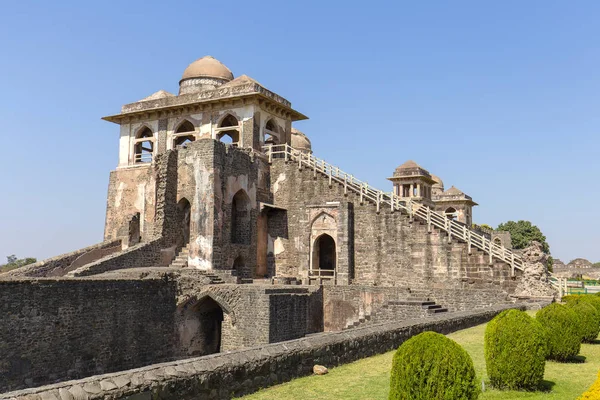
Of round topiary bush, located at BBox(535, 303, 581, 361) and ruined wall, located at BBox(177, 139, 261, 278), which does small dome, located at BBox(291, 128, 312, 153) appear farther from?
round topiary bush, located at BBox(535, 303, 581, 361)

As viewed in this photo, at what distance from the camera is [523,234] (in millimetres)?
74250

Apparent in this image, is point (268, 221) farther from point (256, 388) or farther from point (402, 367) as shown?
point (402, 367)

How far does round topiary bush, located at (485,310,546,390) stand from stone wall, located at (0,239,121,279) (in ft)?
64.4

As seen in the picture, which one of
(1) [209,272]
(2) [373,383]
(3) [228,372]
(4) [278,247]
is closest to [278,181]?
(4) [278,247]

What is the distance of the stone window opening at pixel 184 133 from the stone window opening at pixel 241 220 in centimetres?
609

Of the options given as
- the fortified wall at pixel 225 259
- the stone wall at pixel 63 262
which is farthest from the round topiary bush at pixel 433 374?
the stone wall at pixel 63 262

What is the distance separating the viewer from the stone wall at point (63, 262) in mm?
23422

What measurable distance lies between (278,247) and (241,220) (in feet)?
8.69

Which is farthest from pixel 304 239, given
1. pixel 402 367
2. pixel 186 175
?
pixel 402 367

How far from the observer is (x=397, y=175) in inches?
1870

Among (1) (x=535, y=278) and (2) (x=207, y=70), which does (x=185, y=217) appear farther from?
(1) (x=535, y=278)

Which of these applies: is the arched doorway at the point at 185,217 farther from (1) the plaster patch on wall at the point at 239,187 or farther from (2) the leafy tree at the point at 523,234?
(2) the leafy tree at the point at 523,234

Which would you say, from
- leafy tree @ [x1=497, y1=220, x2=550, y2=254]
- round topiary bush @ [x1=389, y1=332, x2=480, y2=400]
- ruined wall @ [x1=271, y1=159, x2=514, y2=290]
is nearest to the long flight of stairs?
ruined wall @ [x1=271, y1=159, x2=514, y2=290]

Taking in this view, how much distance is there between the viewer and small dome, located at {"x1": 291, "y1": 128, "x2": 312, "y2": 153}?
139 ft
